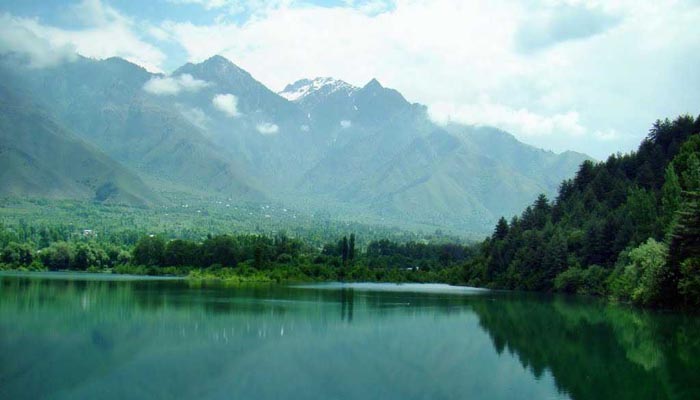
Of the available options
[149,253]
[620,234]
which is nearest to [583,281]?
[620,234]

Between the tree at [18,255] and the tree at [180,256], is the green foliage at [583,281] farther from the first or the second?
the tree at [18,255]

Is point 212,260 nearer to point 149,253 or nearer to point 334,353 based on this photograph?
point 149,253

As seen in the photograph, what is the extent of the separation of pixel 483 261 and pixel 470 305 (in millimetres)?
59098

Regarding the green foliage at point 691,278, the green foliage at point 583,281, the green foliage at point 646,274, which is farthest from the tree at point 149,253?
the green foliage at point 691,278

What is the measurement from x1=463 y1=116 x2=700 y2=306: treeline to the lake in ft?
18.2

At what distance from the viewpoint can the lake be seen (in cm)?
3053

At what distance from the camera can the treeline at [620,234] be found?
63.4m

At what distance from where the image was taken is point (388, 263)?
18800cm

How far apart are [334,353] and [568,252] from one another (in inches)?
2768

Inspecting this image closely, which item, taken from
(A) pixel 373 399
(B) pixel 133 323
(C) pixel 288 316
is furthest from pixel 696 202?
(B) pixel 133 323

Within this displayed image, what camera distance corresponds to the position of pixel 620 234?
90625 millimetres

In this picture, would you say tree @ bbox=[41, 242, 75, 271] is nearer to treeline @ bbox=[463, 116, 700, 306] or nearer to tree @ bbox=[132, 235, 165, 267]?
tree @ bbox=[132, 235, 165, 267]

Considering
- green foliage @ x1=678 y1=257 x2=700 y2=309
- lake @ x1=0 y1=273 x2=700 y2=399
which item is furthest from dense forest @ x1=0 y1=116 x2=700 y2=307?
lake @ x1=0 y1=273 x2=700 y2=399

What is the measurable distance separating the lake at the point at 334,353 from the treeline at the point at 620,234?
555 centimetres
